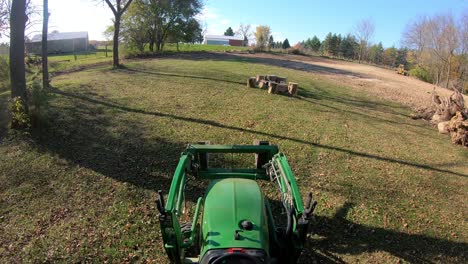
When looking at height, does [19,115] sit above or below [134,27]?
below

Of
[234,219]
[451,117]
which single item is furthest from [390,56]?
[234,219]

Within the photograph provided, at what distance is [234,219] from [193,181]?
414 cm

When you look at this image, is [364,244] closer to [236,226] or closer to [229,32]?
→ [236,226]

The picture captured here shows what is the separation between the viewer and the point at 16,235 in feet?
20.1

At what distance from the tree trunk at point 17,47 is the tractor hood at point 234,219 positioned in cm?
877

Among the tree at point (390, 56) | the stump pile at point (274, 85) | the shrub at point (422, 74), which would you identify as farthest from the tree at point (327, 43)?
the stump pile at point (274, 85)

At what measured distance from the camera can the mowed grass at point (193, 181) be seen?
6145mm

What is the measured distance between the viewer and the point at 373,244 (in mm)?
6297

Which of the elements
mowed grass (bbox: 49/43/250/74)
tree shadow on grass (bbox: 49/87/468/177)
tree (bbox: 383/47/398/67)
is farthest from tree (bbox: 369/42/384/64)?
tree shadow on grass (bbox: 49/87/468/177)

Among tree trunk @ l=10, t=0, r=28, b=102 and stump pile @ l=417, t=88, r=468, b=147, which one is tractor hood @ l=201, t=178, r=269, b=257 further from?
stump pile @ l=417, t=88, r=468, b=147

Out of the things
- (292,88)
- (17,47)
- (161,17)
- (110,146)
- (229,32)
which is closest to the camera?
(110,146)

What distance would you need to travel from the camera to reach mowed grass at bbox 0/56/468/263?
20.2ft

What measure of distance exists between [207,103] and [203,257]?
1122 cm

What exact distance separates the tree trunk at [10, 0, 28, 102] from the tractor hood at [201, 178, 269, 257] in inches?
345
